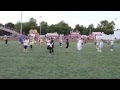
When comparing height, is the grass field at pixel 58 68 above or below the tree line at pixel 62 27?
below

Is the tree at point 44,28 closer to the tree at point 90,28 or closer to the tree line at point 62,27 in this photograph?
the tree line at point 62,27

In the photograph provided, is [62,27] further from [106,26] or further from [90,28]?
[106,26]

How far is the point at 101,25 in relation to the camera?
133 meters

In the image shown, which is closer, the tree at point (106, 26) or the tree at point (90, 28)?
the tree at point (106, 26)

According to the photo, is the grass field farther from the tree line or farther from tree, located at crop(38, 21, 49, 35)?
tree, located at crop(38, 21, 49, 35)

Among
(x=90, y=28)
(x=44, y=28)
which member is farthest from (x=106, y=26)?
(x=44, y=28)

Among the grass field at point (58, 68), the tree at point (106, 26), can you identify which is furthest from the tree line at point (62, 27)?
the grass field at point (58, 68)

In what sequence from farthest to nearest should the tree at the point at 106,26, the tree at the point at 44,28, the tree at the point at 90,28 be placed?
the tree at the point at 90,28 < the tree at the point at 106,26 < the tree at the point at 44,28

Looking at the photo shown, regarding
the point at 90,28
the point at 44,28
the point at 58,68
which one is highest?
the point at 90,28
